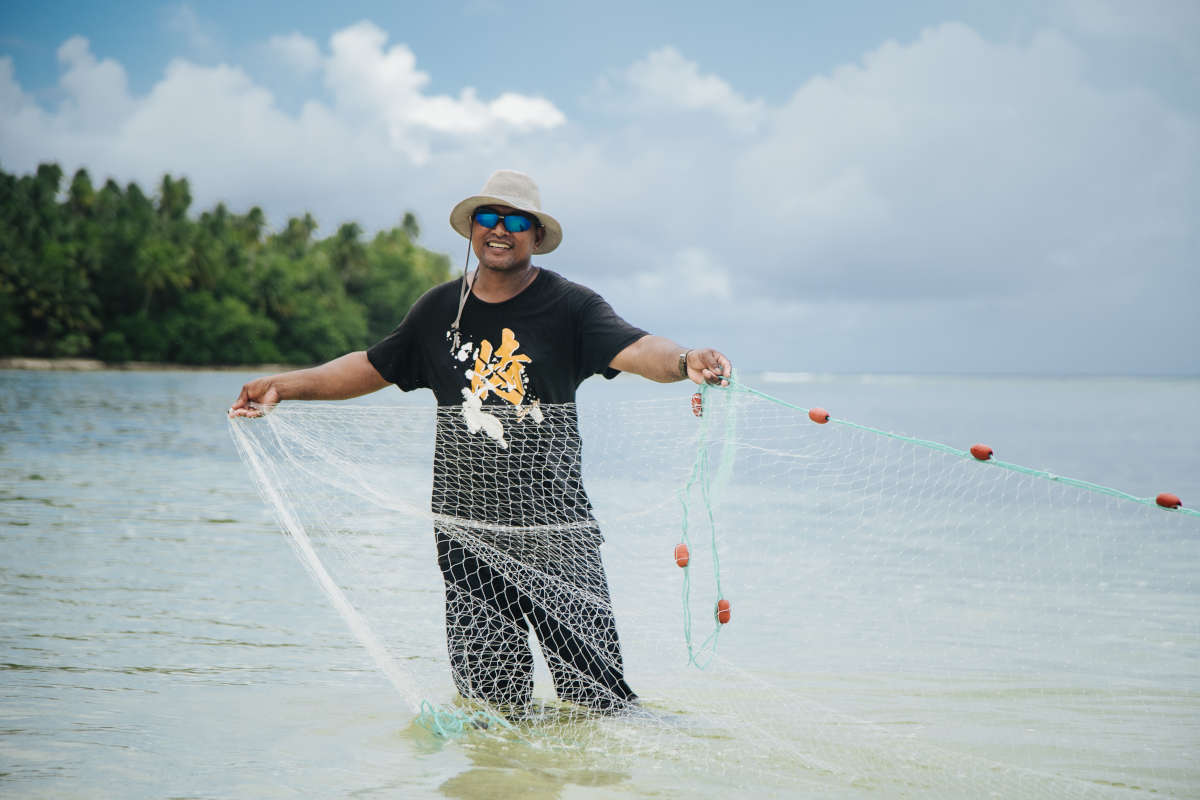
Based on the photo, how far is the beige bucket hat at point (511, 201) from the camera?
136 inches

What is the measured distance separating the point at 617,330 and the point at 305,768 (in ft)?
6.15

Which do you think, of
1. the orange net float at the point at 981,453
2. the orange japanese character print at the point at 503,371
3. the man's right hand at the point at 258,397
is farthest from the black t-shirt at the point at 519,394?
the orange net float at the point at 981,453

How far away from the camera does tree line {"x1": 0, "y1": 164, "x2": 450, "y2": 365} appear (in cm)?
6028

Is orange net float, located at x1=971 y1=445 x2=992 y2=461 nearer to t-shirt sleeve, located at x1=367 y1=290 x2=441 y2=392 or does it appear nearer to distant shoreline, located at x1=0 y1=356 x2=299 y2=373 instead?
t-shirt sleeve, located at x1=367 y1=290 x2=441 y2=392

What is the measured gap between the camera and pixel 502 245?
350 cm

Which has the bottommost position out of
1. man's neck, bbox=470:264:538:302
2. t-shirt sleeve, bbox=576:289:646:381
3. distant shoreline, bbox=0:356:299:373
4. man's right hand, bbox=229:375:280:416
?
man's right hand, bbox=229:375:280:416

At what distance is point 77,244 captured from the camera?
203 feet

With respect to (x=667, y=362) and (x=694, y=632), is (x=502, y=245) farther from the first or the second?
(x=694, y=632)

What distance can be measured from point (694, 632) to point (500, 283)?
289cm

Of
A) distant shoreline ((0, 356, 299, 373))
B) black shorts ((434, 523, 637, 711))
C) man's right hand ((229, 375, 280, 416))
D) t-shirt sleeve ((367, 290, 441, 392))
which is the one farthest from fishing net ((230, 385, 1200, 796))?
distant shoreline ((0, 356, 299, 373))

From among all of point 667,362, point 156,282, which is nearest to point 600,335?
point 667,362

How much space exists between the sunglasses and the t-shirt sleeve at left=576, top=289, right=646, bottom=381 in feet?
1.05

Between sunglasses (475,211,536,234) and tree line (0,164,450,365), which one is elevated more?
tree line (0,164,450,365)

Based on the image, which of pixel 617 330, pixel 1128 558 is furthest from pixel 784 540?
pixel 617 330
